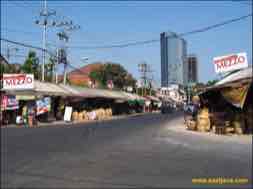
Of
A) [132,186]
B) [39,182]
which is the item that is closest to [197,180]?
[132,186]

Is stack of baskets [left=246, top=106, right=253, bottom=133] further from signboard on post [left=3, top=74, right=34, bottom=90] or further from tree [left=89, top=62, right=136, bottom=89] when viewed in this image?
tree [left=89, top=62, right=136, bottom=89]

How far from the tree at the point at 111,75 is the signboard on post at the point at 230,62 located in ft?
175

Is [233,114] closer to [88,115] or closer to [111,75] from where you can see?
[88,115]

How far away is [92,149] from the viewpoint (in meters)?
14.1

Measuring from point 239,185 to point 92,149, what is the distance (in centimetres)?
702

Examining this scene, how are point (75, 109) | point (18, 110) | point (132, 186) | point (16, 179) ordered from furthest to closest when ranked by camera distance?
point (75, 109) < point (18, 110) < point (16, 179) < point (132, 186)

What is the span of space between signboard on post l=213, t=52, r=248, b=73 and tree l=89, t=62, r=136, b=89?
5320cm

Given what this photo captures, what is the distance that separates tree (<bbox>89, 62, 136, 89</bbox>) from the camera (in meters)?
81.4

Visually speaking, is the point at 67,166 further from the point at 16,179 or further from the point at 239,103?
the point at 239,103

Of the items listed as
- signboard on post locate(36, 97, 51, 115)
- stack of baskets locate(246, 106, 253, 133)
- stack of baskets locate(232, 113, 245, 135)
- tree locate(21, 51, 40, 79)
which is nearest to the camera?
stack of baskets locate(232, 113, 245, 135)

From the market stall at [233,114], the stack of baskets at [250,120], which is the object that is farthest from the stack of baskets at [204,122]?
the stack of baskets at [250,120]

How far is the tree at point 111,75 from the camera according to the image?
81.4 meters

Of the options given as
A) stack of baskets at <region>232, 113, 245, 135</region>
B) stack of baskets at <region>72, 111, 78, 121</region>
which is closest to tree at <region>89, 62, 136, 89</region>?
stack of baskets at <region>72, 111, 78, 121</region>

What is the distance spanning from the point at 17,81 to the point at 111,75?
4862 centimetres
